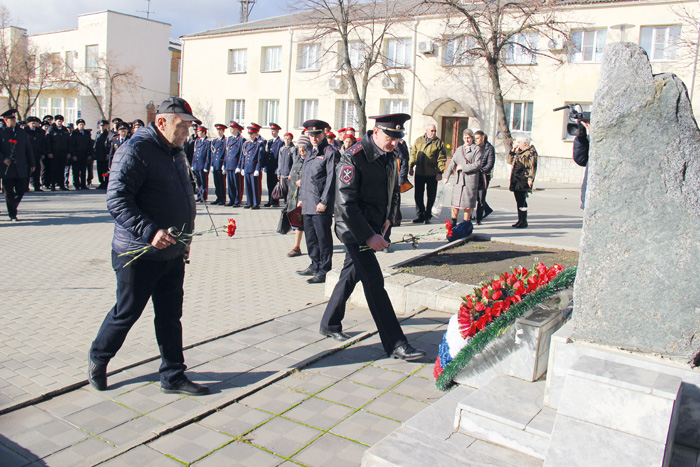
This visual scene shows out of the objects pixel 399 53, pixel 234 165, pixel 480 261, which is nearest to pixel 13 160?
pixel 234 165

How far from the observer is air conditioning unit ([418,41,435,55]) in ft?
92.3

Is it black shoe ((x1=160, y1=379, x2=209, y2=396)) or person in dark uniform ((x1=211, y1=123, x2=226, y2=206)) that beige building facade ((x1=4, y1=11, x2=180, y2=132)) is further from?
black shoe ((x1=160, y1=379, x2=209, y2=396))

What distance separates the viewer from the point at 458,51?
27.5 meters

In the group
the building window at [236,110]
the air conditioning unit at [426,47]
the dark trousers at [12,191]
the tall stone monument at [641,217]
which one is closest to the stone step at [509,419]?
the tall stone monument at [641,217]

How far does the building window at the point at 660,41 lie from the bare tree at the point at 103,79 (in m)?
31.6

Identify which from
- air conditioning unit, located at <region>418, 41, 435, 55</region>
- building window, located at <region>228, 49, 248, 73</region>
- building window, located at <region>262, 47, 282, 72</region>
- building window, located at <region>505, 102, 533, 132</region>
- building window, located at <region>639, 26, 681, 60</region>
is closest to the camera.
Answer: building window, located at <region>639, 26, 681, 60</region>

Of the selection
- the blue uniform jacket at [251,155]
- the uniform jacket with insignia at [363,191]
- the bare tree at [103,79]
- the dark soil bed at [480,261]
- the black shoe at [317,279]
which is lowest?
the black shoe at [317,279]

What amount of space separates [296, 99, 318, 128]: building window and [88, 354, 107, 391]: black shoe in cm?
2995

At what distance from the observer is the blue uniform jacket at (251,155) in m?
15.2

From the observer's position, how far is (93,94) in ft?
135

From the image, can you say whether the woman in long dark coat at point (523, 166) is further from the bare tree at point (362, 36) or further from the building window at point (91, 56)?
the building window at point (91, 56)

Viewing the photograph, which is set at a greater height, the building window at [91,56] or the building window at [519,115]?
the building window at [91,56]

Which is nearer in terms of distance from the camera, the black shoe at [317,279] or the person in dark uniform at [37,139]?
→ the black shoe at [317,279]

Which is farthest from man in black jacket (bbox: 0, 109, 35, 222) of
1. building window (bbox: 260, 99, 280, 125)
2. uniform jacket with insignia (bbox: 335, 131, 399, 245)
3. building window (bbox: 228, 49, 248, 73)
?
building window (bbox: 228, 49, 248, 73)
